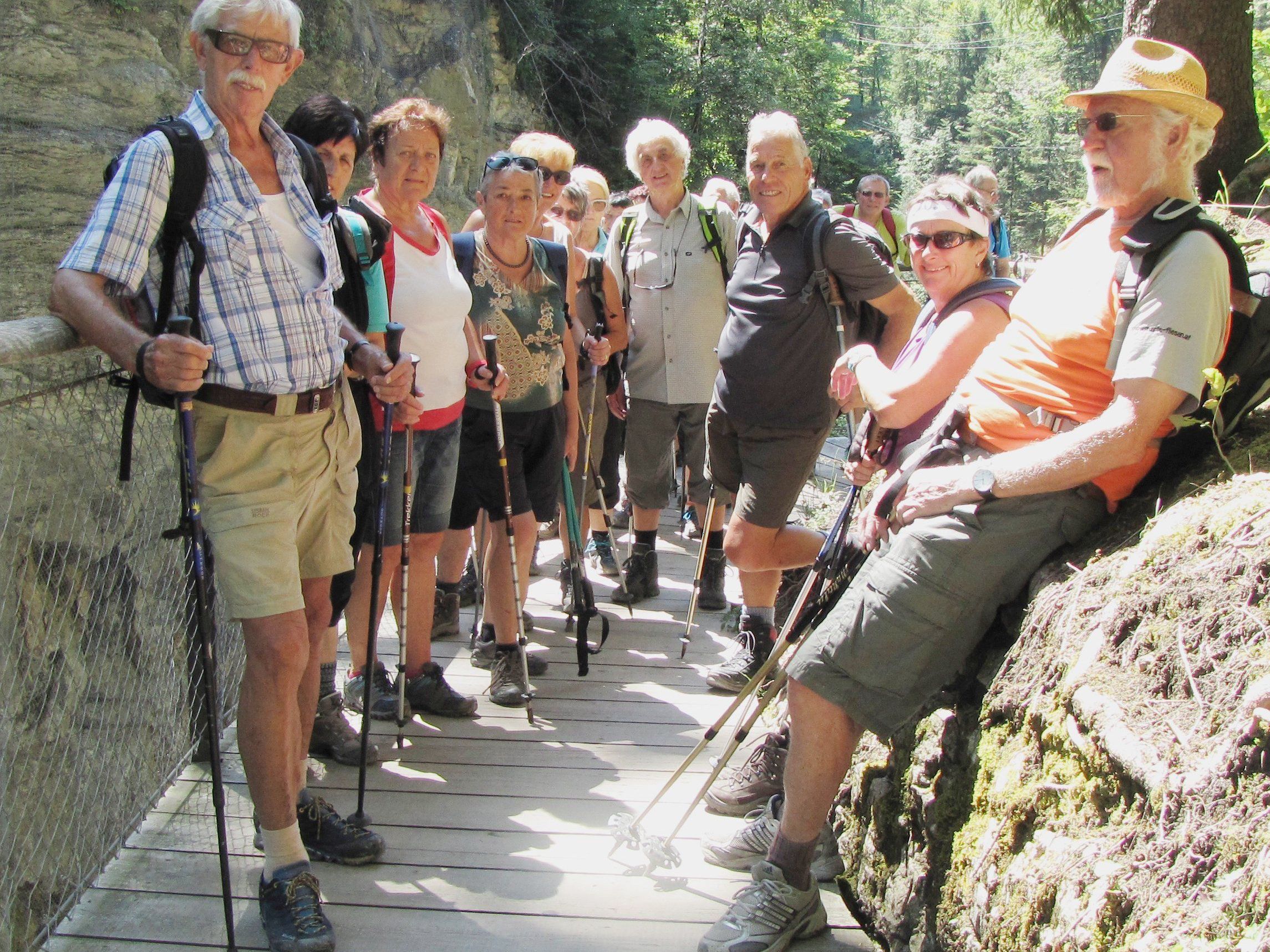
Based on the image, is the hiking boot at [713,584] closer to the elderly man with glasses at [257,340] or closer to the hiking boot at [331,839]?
the hiking boot at [331,839]

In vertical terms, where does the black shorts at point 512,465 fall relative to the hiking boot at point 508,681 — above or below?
above

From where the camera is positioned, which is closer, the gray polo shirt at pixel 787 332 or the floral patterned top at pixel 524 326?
the gray polo shirt at pixel 787 332

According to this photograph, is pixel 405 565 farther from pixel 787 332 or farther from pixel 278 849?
pixel 787 332

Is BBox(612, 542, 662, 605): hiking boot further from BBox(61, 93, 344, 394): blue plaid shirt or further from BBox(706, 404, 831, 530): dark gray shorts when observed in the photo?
BBox(61, 93, 344, 394): blue plaid shirt

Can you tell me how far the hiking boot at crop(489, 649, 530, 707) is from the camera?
4.16 metres

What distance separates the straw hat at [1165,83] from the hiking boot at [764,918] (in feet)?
6.43

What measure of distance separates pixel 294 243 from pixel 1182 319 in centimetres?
203

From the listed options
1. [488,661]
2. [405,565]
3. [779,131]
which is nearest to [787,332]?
[779,131]

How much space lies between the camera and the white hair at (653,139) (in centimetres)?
503

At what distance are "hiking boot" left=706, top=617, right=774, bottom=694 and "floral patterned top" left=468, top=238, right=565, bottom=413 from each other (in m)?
1.22

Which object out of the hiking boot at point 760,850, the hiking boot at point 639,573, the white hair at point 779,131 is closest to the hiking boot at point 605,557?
the hiking boot at point 639,573

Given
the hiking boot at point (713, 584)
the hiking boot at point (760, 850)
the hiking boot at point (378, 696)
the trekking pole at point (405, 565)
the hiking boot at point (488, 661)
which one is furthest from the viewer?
the hiking boot at point (713, 584)

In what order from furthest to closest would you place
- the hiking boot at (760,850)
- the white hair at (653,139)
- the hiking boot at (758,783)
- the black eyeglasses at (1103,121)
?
the white hair at (653,139), the hiking boot at (758,783), the hiking boot at (760,850), the black eyeglasses at (1103,121)

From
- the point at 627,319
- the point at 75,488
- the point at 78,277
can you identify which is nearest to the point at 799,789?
the point at 78,277
